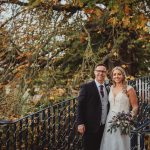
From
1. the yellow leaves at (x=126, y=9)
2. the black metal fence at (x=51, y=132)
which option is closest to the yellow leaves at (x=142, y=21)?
the yellow leaves at (x=126, y=9)

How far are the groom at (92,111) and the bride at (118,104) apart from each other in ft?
0.57

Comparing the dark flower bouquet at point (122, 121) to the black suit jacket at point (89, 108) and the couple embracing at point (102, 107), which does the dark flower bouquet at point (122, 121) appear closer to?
the couple embracing at point (102, 107)

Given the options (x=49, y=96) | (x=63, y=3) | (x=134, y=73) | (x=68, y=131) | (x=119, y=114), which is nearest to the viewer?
(x=119, y=114)

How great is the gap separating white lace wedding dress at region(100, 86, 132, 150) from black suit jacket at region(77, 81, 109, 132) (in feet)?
0.92

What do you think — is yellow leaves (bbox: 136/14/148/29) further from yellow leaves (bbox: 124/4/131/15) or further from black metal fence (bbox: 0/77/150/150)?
black metal fence (bbox: 0/77/150/150)

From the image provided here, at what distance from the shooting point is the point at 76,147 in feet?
28.8

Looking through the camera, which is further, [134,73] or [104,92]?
[134,73]

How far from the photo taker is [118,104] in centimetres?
730

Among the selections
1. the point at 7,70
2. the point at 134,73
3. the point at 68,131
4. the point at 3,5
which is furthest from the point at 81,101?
the point at 134,73

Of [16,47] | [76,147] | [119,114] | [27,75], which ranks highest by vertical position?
[16,47]

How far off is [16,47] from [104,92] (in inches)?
204

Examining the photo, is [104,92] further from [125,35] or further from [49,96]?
[125,35]

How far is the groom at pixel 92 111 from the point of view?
6.96 m

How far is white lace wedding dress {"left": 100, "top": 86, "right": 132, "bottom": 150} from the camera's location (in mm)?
7281
